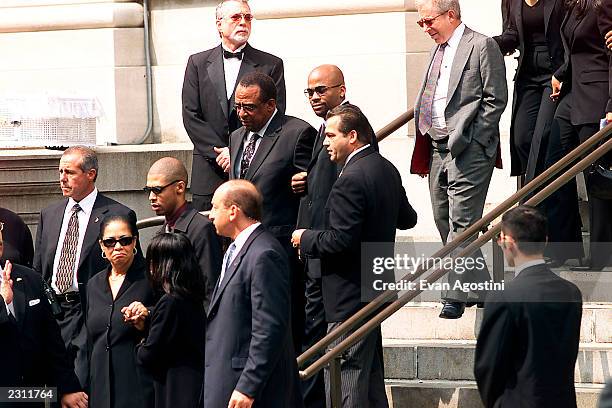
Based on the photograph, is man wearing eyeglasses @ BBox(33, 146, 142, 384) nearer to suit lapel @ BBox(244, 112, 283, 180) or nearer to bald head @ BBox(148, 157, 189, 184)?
bald head @ BBox(148, 157, 189, 184)

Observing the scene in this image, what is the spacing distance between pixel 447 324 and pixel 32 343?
8.36 feet

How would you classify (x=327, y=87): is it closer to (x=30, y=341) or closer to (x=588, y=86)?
(x=588, y=86)

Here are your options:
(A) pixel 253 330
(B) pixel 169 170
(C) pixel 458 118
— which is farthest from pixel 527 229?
(B) pixel 169 170

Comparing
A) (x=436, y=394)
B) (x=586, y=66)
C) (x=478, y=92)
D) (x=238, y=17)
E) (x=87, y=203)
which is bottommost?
(x=436, y=394)

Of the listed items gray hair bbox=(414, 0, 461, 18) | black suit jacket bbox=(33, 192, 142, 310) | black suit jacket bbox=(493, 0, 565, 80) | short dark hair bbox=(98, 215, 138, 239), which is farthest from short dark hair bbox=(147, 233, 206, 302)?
black suit jacket bbox=(493, 0, 565, 80)

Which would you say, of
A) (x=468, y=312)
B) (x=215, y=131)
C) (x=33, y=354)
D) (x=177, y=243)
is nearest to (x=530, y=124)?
(x=468, y=312)

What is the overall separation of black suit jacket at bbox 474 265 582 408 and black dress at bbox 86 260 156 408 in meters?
2.12

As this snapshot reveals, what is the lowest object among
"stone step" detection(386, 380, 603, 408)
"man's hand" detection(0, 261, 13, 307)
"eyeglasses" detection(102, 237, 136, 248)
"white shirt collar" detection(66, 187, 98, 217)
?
"stone step" detection(386, 380, 603, 408)

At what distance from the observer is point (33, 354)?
27.0 ft

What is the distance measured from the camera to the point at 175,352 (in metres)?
8.23

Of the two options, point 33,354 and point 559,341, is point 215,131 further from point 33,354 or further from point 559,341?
point 559,341

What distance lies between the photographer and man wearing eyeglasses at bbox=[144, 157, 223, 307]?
8.85m

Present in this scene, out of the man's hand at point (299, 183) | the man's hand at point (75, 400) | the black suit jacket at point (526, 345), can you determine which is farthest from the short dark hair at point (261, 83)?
the black suit jacket at point (526, 345)

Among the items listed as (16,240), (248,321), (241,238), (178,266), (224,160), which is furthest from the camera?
(224,160)
